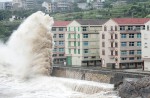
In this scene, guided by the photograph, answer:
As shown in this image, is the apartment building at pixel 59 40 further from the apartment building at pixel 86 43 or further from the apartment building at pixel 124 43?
the apartment building at pixel 124 43

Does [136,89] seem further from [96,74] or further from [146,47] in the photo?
[146,47]

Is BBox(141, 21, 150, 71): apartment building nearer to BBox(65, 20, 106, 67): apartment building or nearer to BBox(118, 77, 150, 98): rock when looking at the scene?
BBox(118, 77, 150, 98): rock

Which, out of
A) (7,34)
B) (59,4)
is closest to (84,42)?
(7,34)

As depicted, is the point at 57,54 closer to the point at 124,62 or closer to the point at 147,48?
the point at 124,62

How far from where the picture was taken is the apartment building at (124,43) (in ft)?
169

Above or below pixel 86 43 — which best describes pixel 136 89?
below

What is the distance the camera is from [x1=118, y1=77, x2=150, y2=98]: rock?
32906 millimetres

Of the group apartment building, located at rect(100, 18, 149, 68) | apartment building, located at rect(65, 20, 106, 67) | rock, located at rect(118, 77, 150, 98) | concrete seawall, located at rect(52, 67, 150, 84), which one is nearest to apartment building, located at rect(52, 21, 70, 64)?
apartment building, located at rect(65, 20, 106, 67)

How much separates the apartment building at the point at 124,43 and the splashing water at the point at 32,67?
7856mm

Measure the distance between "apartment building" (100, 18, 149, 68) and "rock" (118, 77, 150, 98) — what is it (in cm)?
1710

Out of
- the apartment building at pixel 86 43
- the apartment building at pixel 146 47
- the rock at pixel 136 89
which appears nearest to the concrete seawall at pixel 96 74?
the apartment building at pixel 146 47

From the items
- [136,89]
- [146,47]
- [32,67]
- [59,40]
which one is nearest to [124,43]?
[146,47]

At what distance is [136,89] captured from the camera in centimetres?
3347

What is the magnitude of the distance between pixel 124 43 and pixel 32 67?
39.4 feet
